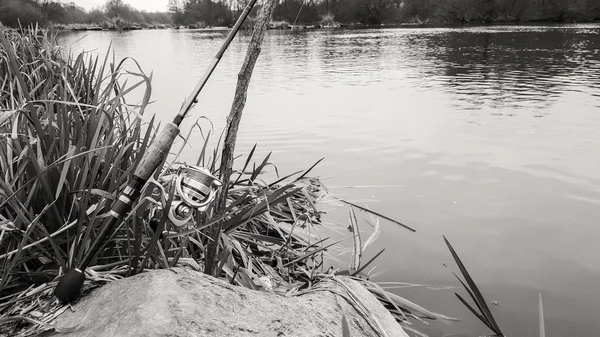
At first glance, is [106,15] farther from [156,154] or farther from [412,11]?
[156,154]

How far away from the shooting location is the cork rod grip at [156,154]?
5.39 ft

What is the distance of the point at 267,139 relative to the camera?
7555mm

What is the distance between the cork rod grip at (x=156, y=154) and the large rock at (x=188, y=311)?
344 mm

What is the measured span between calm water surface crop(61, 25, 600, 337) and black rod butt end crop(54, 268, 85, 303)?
1.95 m

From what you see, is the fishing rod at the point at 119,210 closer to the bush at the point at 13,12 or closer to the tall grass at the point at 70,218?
the tall grass at the point at 70,218

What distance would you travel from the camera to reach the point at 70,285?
1571 mm

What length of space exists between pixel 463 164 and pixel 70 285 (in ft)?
17.2

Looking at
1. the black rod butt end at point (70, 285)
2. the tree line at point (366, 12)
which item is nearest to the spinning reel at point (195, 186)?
the black rod butt end at point (70, 285)

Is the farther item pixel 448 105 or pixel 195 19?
pixel 195 19

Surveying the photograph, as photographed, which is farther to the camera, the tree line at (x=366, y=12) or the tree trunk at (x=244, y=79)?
the tree line at (x=366, y=12)

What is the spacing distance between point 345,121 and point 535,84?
655 centimetres

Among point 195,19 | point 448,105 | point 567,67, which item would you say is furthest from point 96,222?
point 195,19

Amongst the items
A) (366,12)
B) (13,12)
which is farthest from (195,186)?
(366,12)

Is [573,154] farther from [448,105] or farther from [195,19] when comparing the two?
[195,19]
